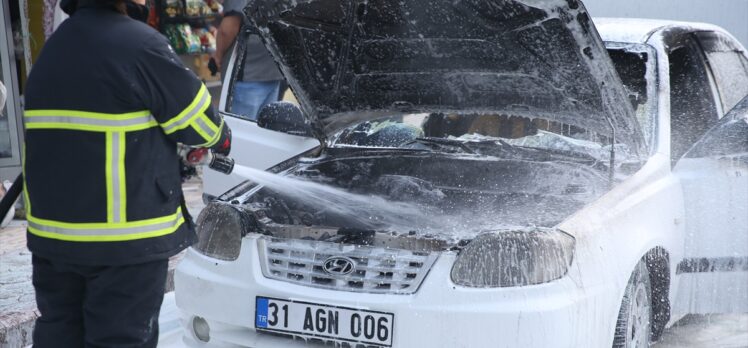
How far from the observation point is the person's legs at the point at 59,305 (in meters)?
3.45

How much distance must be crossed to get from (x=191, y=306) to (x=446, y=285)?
43.6 inches

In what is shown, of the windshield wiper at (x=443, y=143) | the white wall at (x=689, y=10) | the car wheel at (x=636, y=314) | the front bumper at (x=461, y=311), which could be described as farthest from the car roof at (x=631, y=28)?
the white wall at (x=689, y=10)

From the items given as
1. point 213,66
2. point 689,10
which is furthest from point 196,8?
point 689,10

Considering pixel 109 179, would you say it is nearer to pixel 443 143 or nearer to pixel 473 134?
pixel 443 143

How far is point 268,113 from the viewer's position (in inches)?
208

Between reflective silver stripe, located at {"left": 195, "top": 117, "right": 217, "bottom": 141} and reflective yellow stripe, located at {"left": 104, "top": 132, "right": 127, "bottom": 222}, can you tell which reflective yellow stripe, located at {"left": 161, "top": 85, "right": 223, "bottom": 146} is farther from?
reflective yellow stripe, located at {"left": 104, "top": 132, "right": 127, "bottom": 222}

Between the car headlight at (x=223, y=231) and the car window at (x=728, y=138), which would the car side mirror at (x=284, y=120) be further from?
the car window at (x=728, y=138)

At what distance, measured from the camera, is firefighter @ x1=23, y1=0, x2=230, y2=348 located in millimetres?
3244

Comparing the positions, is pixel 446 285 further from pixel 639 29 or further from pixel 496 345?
pixel 639 29

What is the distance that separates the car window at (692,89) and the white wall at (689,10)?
582 centimetres

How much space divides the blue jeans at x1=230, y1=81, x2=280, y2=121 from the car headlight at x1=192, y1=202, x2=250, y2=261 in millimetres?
2452

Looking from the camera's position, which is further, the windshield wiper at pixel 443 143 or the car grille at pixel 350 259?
the windshield wiper at pixel 443 143

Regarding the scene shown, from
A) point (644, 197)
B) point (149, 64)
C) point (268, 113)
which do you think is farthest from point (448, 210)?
point (149, 64)

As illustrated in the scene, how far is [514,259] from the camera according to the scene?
372cm
